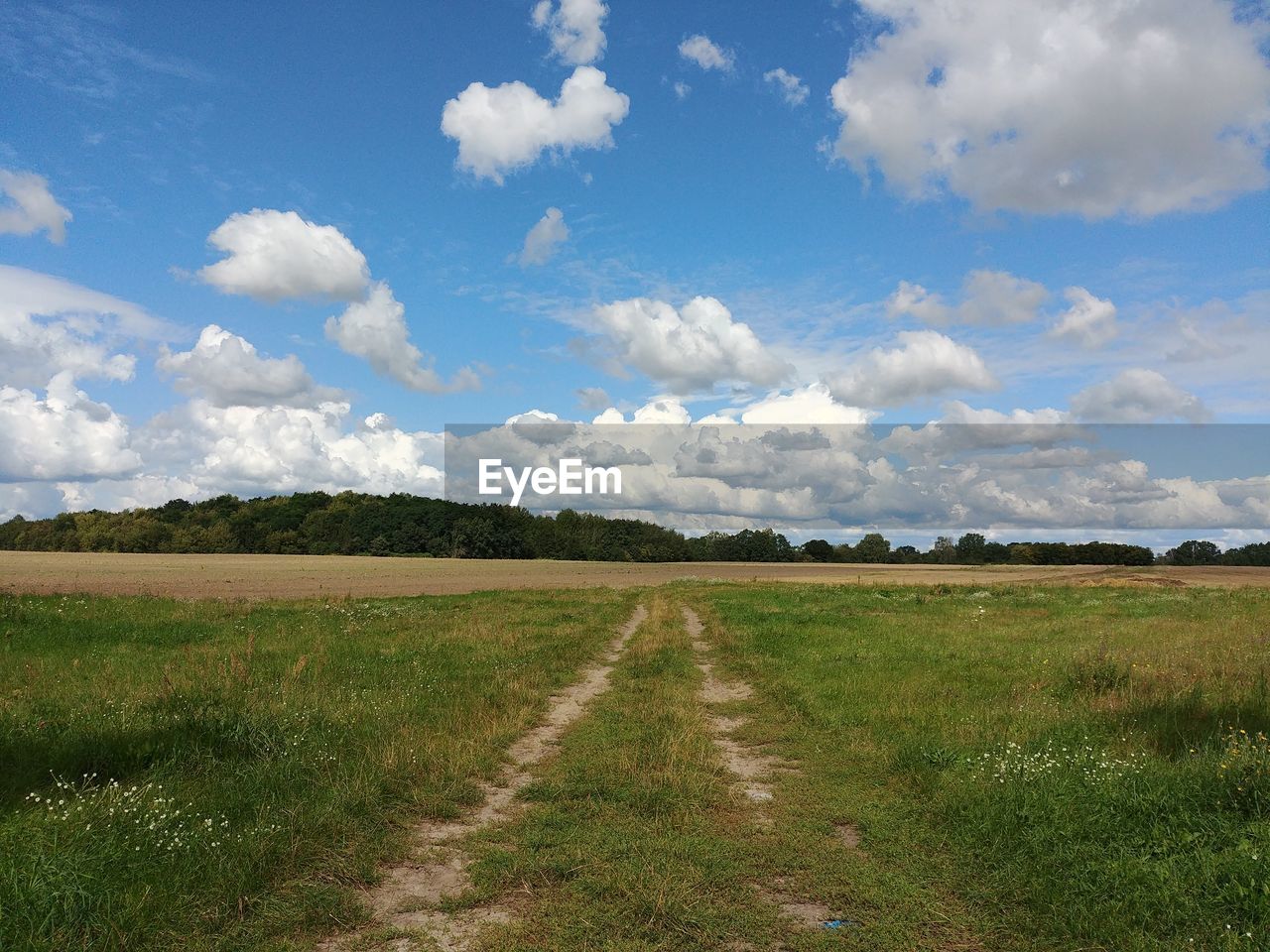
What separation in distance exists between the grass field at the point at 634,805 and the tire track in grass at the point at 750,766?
0.05 m

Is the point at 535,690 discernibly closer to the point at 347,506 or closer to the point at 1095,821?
the point at 1095,821

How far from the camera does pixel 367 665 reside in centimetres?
1545

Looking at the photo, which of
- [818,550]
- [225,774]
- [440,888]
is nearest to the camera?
[440,888]

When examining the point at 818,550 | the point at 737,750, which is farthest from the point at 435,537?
the point at 737,750

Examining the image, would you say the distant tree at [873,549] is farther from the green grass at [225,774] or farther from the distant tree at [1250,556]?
the green grass at [225,774]

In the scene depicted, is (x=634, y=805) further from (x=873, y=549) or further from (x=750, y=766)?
(x=873, y=549)

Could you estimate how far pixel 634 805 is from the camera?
25.3 ft

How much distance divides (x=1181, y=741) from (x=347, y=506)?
154 meters

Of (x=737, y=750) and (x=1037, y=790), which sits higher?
(x=1037, y=790)

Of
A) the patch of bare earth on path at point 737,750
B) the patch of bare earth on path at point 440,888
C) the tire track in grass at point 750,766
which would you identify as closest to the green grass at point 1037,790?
the tire track in grass at point 750,766

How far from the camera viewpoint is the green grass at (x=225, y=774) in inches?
207

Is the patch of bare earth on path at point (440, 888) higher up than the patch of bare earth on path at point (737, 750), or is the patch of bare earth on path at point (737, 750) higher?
the patch of bare earth on path at point (440, 888)

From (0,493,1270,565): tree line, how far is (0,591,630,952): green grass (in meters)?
120

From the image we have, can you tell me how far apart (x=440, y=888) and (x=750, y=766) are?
190 inches
